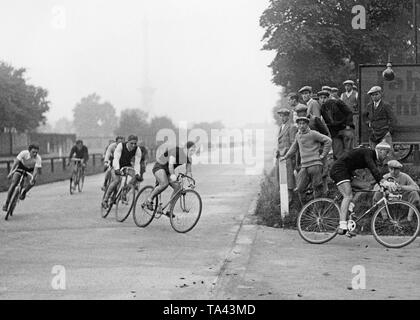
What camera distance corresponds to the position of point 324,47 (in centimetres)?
3047

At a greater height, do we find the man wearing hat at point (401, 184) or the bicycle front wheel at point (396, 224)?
the man wearing hat at point (401, 184)

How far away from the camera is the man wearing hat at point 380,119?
12.1 metres

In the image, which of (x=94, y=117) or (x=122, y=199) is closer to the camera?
(x=122, y=199)

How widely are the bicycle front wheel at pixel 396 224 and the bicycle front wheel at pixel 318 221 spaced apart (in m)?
0.64

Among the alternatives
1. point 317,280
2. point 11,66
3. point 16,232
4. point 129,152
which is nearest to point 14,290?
point 317,280

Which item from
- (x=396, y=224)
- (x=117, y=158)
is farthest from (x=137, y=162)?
(x=396, y=224)

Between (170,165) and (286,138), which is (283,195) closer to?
(286,138)

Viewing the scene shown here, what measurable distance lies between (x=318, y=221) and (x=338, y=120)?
4119 millimetres

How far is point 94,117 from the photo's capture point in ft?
464

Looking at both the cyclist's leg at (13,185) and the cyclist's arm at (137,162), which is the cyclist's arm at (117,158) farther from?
the cyclist's leg at (13,185)

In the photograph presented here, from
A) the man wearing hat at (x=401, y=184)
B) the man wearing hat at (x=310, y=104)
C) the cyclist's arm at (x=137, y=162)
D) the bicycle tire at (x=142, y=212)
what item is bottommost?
the bicycle tire at (x=142, y=212)

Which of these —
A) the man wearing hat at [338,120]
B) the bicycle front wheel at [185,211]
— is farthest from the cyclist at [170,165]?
the man wearing hat at [338,120]

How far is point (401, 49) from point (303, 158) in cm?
2321

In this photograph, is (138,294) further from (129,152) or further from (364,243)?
(129,152)
